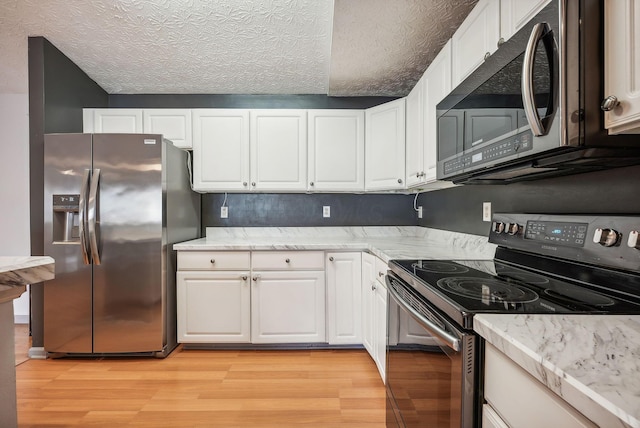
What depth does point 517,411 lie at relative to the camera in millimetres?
631

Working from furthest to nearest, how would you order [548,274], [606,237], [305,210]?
1. [305,210]
2. [548,274]
3. [606,237]

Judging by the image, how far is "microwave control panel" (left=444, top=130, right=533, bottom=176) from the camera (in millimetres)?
1004

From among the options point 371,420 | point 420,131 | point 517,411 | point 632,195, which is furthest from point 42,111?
point 632,195

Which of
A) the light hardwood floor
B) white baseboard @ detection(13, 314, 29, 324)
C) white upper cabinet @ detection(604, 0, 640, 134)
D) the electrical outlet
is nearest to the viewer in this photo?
white upper cabinet @ detection(604, 0, 640, 134)

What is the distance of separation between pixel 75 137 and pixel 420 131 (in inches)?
99.7

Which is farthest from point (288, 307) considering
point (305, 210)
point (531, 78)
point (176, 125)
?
point (531, 78)

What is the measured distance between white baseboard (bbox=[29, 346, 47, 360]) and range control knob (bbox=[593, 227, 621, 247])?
3.47 meters

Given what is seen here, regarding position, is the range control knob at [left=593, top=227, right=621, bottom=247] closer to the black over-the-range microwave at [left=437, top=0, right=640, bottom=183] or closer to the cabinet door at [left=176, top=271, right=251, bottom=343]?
the black over-the-range microwave at [left=437, top=0, right=640, bottom=183]

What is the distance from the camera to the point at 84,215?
234cm

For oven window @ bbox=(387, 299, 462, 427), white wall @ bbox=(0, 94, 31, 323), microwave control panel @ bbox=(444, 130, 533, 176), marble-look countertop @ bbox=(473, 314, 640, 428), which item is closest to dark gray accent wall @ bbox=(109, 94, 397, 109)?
white wall @ bbox=(0, 94, 31, 323)

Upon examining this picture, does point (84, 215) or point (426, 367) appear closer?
point (426, 367)

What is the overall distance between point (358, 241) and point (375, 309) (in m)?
0.75

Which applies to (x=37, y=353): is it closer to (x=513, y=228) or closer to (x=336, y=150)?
(x=336, y=150)

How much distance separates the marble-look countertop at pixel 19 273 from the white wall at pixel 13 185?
2.99 meters
